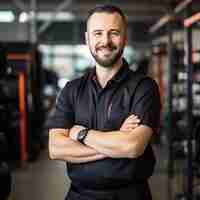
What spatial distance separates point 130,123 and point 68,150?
32 centimetres

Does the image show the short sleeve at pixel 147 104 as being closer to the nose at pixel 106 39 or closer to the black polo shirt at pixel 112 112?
the black polo shirt at pixel 112 112

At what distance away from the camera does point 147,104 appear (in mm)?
2035

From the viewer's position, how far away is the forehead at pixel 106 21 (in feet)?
6.61

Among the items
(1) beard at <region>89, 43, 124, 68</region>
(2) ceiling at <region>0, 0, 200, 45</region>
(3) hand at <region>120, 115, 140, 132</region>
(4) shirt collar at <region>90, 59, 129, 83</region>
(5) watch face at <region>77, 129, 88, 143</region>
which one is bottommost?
(5) watch face at <region>77, 129, 88, 143</region>

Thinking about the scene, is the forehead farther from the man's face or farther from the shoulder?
the shoulder

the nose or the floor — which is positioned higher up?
the nose

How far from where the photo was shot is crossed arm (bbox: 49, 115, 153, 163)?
197 centimetres

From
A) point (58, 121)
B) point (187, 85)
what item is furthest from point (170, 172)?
point (58, 121)

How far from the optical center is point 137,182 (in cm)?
203

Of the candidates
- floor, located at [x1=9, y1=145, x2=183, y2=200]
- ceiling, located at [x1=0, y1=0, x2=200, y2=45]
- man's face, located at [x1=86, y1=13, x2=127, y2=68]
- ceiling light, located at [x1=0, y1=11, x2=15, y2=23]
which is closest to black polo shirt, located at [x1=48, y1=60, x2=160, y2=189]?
man's face, located at [x1=86, y1=13, x2=127, y2=68]

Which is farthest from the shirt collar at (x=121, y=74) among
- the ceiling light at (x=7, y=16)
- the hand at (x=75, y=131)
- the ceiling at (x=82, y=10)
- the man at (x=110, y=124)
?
the ceiling at (x=82, y=10)

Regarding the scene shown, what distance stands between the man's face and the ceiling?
7.64 m

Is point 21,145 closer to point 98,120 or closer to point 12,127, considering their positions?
point 12,127

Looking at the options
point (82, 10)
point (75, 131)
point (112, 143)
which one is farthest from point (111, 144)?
point (82, 10)
